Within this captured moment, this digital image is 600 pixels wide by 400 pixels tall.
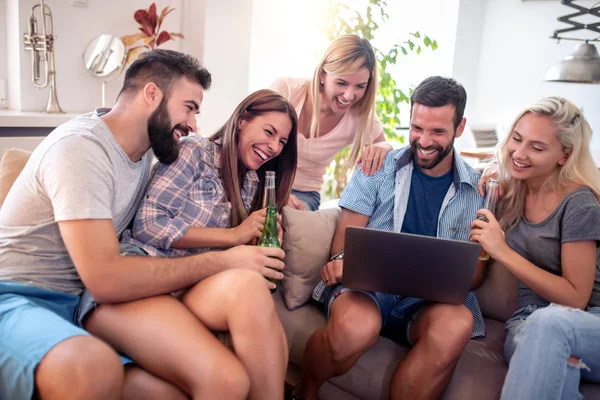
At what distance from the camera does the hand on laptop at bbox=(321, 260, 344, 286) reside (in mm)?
1759

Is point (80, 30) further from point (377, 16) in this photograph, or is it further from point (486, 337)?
point (486, 337)

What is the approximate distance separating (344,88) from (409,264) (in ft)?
3.08

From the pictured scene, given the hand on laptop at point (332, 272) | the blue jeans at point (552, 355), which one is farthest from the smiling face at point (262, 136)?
the blue jeans at point (552, 355)

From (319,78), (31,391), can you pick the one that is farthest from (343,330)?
(319,78)

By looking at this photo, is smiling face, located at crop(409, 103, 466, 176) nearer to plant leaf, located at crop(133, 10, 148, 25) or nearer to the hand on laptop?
the hand on laptop

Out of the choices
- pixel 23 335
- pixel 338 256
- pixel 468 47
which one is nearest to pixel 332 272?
pixel 338 256

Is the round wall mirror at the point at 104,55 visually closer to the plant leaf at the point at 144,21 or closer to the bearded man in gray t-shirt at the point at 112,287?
the plant leaf at the point at 144,21

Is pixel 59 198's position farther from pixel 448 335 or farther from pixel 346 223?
pixel 448 335

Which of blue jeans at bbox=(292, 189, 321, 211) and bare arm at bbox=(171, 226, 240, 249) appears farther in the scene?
blue jeans at bbox=(292, 189, 321, 211)

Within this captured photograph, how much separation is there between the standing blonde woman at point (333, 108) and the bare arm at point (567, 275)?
0.65m

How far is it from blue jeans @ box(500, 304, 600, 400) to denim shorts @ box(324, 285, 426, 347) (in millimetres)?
368

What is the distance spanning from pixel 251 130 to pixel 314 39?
242cm

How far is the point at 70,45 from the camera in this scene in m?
3.14

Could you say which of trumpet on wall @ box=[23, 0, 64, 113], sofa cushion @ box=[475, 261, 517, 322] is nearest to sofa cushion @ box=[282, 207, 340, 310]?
sofa cushion @ box=[475, 261, 517, 322]
